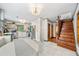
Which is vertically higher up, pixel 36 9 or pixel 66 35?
pixel 36 9

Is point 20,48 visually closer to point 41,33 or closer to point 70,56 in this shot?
point 41,33

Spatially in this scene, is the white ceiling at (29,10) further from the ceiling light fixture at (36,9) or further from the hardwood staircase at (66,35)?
the hardwood staircase at (66,35)

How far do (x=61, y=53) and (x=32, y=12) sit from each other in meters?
1.16

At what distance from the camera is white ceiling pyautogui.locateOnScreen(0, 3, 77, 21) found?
90.6 inches

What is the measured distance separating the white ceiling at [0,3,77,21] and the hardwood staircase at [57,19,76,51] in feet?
0.90

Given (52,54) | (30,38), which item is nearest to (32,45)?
(30,38)

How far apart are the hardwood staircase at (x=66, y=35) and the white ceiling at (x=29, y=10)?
275 millimetres

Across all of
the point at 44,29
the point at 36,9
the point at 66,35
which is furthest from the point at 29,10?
the point at 66,35

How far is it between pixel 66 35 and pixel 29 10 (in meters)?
1.10

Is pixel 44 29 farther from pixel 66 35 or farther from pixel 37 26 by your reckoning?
pixel 66 35

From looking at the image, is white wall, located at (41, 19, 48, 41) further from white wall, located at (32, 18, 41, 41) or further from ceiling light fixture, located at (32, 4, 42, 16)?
ceiling light fixture, located at (32, 4, 42, 16)

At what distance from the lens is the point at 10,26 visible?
2.54 meters

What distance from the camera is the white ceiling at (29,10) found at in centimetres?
230

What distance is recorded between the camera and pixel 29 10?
7.92 ft
